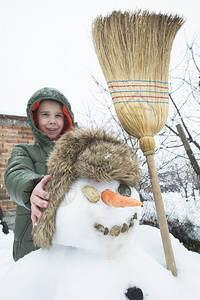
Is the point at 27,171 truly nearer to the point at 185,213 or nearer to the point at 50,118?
the point at 50,118

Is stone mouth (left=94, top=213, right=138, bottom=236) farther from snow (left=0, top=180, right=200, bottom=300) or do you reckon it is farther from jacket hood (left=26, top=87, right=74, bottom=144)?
jacket hood (left=26, top=87, right=74, bottom=144)

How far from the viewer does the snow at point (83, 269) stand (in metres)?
0.65

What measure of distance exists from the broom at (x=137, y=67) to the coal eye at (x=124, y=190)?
0.21m

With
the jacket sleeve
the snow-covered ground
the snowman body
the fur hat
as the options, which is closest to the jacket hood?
the jacket sleeve

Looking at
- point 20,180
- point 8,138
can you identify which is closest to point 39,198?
point 20,180

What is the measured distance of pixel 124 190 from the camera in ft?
2.53

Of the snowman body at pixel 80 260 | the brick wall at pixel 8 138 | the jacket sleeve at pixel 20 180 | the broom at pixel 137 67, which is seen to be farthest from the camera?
the brick wall at pixel 8 138

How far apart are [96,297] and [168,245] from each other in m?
0.41

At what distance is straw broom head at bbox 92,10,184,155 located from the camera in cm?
100

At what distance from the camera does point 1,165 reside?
11.5 feet

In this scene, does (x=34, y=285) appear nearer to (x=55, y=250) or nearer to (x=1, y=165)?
(x=55, y=250)

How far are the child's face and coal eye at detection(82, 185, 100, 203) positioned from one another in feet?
1.83

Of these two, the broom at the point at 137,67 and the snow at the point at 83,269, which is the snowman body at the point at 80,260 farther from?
the broom at the point at 137,67

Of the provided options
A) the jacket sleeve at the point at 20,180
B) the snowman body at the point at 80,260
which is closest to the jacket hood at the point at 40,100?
the jacket sleeve at the point at 20,180
